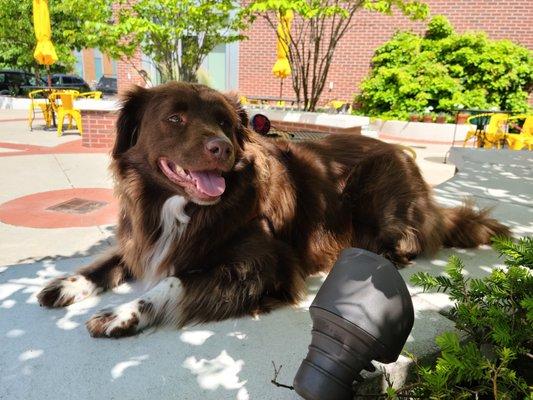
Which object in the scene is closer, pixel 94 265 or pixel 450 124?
pixel 94 265

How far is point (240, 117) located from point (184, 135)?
577 mm

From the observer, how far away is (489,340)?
1.96m

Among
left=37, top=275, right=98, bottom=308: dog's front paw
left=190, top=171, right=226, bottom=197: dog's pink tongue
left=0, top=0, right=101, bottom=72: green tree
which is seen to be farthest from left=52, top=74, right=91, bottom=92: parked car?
left=190, top=171, right=226, bottom=197: dog's pink tongue

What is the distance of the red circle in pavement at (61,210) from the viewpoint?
4.81m

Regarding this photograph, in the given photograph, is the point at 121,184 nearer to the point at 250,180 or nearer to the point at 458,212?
the point at 250,180

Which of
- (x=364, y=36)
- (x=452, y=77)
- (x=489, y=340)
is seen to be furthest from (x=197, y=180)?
(x=364, y=36)

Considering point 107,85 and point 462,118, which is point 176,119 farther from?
point 107,85

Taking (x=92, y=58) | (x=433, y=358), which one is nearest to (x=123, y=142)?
(x=433, y=358)

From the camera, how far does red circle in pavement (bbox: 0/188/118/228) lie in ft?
15.8

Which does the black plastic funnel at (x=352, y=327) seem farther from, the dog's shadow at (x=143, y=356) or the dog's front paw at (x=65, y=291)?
the dog's front paw at (x=65, y=291)

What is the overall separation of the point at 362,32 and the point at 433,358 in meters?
16.5

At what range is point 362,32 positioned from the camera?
55.5 feet

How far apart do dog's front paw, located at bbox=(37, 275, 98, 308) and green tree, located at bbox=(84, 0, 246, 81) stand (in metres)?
7.13

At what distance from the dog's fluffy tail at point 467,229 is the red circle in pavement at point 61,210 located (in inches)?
134
